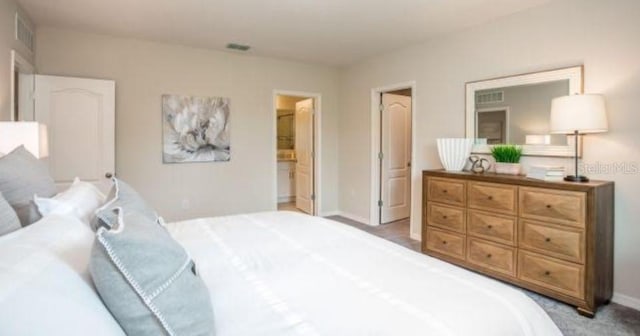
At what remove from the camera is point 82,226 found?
1.27 metres

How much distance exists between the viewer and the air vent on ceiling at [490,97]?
3.43 m

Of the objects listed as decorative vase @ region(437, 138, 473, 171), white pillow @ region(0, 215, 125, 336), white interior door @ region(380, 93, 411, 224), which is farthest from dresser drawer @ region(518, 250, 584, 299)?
white pillow @ region(0, 215, 125, 336)

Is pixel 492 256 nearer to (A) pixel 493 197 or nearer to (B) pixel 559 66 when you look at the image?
(A) pixel 493 197

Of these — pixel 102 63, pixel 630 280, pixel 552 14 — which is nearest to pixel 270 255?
pixel 630 280

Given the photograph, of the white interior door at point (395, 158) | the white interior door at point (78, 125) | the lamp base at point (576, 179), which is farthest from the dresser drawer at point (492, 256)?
the white interior door at point (78, 125)

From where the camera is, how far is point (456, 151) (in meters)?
3.60

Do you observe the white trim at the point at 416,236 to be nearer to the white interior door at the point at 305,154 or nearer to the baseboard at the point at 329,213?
the baseboard at the point at 329,213

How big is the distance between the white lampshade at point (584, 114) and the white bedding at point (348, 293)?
1897 millimetres

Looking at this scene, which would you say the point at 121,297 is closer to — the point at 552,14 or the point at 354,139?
the point at 552,14

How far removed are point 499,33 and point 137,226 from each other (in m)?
3.70

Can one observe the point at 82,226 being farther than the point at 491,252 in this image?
No

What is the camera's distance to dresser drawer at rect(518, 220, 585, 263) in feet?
8.20

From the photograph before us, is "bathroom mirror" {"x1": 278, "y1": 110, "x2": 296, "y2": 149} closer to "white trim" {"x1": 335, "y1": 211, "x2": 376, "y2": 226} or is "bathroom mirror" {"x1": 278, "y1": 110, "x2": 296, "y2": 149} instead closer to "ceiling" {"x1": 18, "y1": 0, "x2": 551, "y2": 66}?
"white trim" {"x1": 335, "y1": 211, "x2": 376, "y2": 226}

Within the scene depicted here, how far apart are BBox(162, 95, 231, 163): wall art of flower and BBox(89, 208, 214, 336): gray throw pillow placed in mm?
3794
